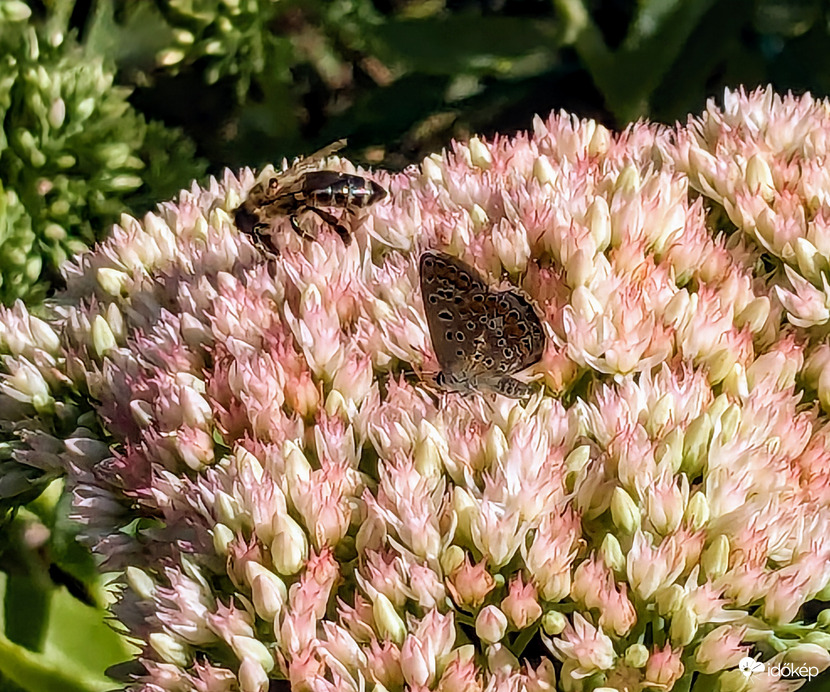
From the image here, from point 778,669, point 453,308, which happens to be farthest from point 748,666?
point 453,308

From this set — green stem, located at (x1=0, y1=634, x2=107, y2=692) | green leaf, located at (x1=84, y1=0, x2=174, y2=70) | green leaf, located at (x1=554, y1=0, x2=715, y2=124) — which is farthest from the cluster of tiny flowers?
green leaf, located at (x1=84, y1=0, x2=174, y2=70)

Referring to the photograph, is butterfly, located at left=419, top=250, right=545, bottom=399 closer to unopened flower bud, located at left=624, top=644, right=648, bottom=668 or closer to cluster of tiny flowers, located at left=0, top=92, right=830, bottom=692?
cluster of tiny flowers, located at left=0, top=92, right=830, bottom=692

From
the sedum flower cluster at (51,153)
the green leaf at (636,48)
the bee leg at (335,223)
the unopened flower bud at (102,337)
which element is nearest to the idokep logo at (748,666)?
the bee leg at (335,223)

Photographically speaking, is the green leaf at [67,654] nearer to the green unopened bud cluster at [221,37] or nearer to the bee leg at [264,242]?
the bee leg at [264,242]

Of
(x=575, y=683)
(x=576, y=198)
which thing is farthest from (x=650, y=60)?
(x=575, y=683)

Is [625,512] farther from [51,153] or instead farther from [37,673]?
[51,153]
